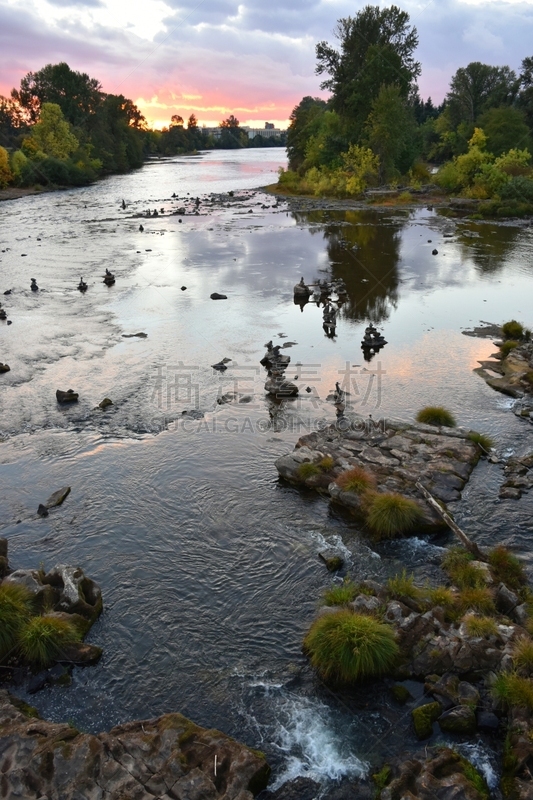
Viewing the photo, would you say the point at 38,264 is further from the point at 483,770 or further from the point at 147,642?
the point at 483,770

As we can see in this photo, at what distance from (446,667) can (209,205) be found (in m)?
99.0

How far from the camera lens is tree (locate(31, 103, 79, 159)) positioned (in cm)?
14188

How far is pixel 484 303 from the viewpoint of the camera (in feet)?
148

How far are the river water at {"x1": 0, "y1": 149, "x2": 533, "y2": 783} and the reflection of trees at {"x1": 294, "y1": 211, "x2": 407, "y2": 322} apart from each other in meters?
0.45

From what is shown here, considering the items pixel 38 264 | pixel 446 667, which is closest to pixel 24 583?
pixel 446 667

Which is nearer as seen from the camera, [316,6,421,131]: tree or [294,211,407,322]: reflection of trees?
[294,211,407,322]: reflection of trees

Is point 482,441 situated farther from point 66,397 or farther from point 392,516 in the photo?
point 66,397

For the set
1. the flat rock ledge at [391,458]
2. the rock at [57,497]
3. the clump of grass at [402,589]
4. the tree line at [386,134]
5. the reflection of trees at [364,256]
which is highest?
the tree line at [386,134]

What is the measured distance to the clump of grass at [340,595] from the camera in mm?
15836

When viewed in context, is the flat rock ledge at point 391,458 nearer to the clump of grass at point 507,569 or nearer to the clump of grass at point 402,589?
the clump of grass at point 507,569

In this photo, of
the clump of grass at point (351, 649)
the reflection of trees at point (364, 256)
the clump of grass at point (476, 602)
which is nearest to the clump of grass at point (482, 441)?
the clump of grass at point (476, 602)

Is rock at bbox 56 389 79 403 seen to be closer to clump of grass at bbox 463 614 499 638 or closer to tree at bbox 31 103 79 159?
clump of grass at bbox 463 614 499 638

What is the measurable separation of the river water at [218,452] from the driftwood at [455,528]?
81cm

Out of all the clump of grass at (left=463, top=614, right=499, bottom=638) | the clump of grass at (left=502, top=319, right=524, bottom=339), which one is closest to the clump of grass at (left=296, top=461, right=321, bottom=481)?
the clump of grass at (left=463, top=614, right=499, bottom=638)
